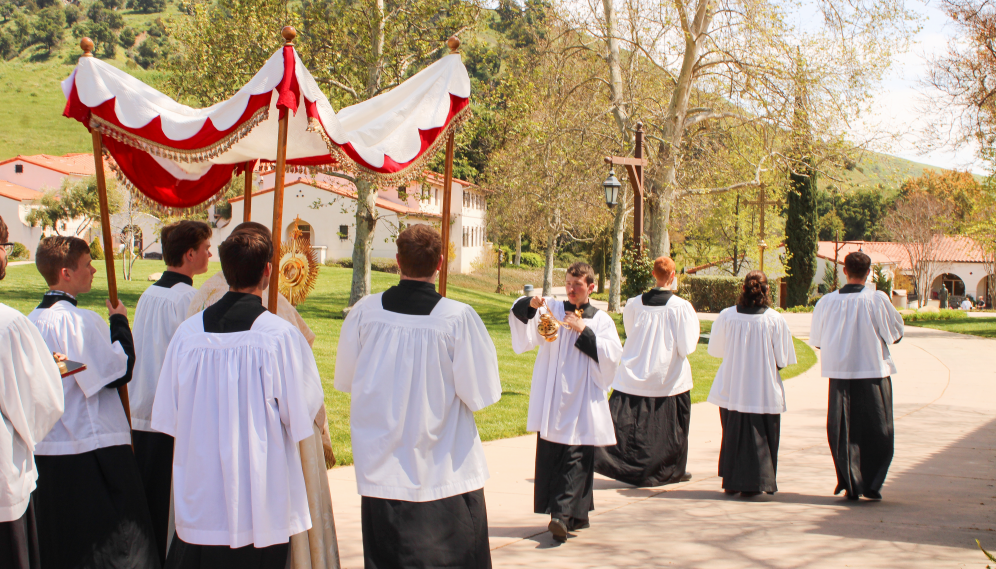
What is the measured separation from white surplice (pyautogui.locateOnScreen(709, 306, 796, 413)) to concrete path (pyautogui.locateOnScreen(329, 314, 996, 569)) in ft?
2.55

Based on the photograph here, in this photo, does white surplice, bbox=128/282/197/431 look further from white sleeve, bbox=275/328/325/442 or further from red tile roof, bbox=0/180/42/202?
red tile roof, bbox=0/180/42/202

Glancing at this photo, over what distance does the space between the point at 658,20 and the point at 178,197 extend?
56.9 feet

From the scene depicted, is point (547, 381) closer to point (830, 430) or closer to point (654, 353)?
point (654, 353)

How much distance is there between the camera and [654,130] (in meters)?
25.4

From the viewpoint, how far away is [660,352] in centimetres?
688

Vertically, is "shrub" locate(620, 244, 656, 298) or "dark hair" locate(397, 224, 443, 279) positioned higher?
"shrub" locate(620, 244, 656, 298)

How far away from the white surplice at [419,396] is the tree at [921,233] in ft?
181

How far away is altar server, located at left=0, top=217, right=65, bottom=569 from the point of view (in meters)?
3.07

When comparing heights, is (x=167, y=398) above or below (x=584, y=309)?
below

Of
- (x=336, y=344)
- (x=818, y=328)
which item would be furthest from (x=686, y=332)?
(x=336, y=344)

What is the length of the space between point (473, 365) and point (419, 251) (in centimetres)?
59

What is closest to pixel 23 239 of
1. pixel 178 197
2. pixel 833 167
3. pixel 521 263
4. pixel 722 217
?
pixel 521 263

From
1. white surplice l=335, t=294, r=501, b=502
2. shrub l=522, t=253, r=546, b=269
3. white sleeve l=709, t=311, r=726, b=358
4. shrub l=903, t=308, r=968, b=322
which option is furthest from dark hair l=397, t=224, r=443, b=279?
shrub l=522, t=253, r=546, b=269

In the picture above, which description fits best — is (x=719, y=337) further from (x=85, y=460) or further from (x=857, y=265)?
(x=85, y=460)
